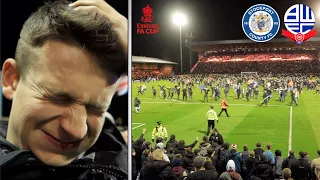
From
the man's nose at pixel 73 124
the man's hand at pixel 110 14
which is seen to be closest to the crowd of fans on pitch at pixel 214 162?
the man's nose at pixel 73 124

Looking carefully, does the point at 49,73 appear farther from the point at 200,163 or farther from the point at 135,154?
the point at 200,163

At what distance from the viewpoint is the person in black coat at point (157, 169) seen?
4418mm

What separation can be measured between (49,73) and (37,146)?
81cm

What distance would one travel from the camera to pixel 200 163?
434 cm

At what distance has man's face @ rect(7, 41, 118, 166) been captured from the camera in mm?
4312

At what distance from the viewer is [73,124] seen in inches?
171

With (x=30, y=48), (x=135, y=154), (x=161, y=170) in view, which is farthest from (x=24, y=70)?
(x=161, y=170)

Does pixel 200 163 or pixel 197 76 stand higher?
pixel 197 76

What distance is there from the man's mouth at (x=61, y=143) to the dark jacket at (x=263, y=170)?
6.39ft

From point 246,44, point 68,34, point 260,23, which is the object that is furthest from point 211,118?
point 68,34

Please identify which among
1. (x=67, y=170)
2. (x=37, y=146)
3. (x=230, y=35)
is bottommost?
(x=67, y=170)

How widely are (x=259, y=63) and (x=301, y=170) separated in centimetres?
125

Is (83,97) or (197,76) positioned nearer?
(83,97)

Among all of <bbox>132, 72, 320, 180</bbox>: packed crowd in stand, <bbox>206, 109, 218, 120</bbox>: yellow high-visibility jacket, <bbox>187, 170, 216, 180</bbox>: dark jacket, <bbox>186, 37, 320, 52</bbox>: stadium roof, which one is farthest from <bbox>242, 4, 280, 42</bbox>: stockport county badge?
<bbox>187, 170, 216, 180</bbox>: dark jacket
